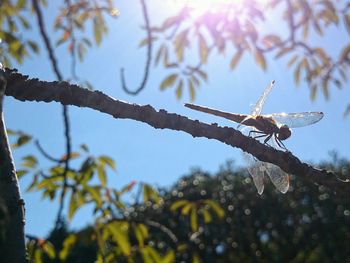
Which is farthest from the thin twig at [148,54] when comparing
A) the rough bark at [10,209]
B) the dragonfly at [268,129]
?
the rough bark at [10,209]

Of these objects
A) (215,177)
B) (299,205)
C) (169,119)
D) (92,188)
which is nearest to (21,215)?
(169,119)

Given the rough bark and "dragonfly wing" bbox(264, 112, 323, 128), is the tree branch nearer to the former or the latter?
the rough bark

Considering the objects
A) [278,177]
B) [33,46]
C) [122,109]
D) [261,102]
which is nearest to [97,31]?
[33,46]

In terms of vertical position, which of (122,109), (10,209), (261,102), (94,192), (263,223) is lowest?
(10,209)

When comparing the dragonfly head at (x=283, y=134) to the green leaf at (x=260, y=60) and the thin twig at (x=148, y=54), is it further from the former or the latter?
the green leaf at (x=260, y=60)

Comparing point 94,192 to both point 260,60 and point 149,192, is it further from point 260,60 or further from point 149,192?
point 260,60

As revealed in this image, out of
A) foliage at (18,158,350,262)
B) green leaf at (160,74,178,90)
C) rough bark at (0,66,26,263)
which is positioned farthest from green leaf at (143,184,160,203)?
foliage at (18,158,350,262)

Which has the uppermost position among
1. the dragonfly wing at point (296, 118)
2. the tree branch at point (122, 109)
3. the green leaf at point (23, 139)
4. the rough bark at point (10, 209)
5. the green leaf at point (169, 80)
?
the green leaf at point (169, 80)
